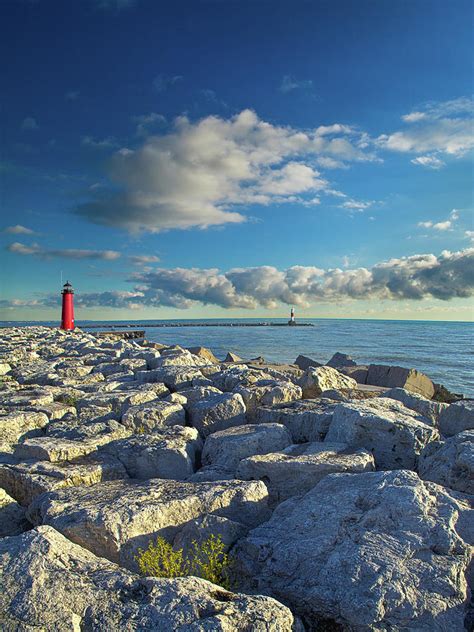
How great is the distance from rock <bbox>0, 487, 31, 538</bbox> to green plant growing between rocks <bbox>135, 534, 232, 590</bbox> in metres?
1.52

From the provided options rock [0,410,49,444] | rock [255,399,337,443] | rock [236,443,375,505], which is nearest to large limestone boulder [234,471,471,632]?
rock [236,443,375,505]

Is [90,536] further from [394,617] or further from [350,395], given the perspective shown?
[350,395]

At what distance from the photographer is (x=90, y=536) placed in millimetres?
3369

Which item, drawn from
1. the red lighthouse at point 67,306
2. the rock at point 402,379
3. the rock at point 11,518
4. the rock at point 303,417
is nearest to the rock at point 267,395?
the rock at point 303,417

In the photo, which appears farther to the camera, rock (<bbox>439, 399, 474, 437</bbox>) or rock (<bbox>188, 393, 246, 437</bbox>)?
rock (<bbox>188, 393, 246, 437</bbox>)

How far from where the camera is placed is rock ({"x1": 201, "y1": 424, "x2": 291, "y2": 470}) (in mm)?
5215

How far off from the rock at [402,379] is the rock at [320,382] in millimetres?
3970

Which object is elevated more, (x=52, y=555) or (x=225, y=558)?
(x=52, y=555)

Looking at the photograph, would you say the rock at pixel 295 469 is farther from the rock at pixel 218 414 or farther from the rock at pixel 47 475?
the rock at pixel 218 414

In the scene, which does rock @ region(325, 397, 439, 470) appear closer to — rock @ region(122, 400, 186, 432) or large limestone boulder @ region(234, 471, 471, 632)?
large limestone boulder @ region(234, 471, 471, 632)

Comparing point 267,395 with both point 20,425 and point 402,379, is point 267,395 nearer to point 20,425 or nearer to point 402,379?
point 20,425

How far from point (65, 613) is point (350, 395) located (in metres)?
6.10

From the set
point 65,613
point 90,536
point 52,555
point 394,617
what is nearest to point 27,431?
point 90,536

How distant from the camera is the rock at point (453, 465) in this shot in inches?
162
